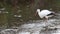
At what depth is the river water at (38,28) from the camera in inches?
324

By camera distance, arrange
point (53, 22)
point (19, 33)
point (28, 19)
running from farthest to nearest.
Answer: point (28, 19)
point (53, 22)
point (19, 33)

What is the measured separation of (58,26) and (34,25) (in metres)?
1.01

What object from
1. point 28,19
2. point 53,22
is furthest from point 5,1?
point 53,22

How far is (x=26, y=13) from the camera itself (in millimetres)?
11477

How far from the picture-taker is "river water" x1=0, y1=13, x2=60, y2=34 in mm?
8219

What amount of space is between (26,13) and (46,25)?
2.64 meters

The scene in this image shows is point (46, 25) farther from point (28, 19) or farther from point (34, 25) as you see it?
point (28, 19)

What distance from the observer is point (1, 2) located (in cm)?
1540

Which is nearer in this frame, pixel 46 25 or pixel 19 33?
pixel 19 33

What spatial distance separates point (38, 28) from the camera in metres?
8.69

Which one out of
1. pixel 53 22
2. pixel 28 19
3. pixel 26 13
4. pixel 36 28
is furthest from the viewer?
pixel 26 13

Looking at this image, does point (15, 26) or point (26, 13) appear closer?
point (15, 26)

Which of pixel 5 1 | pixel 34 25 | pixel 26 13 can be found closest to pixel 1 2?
pixel 5 1

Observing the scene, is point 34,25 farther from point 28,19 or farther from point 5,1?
point 5,1
